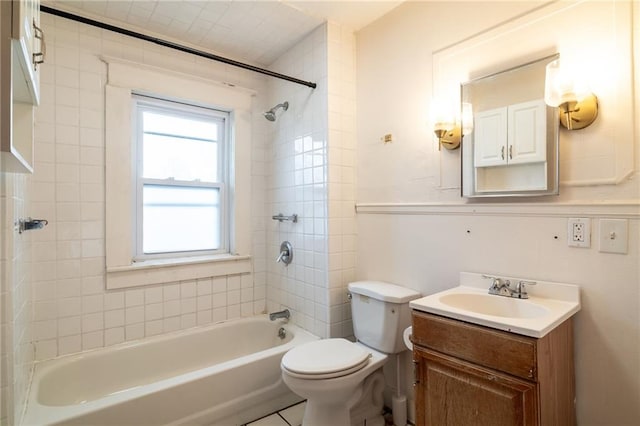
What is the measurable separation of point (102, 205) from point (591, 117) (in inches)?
102

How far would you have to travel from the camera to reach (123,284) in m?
2.17

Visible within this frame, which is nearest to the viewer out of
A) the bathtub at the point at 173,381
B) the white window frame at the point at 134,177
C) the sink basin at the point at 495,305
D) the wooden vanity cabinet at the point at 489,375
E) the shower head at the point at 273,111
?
the wooden vanity cabinet at the point at 489,375

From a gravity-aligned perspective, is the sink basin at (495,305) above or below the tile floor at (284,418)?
above

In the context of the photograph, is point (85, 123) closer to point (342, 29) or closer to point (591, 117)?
point (342, 29)

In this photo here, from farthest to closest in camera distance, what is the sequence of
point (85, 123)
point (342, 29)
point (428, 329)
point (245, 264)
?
1. point (245, 264)
2. point (342, 29)
3. point (85, 123)
4. point (428, 329)

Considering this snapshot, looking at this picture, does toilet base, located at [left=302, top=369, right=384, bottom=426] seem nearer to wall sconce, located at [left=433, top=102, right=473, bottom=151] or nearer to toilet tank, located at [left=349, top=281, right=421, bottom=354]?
toilet tank, located at [left=349, top=281, right=421, bottom=354]

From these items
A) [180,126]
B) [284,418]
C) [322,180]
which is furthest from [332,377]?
[180,126]

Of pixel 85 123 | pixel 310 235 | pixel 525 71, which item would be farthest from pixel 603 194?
pixel 85 123

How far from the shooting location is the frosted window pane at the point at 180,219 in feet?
7.88

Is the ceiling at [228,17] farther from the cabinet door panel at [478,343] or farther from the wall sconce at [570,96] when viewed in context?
the cabinet door panel at [478,343]

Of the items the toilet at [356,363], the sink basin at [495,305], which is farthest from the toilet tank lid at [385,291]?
the sink basin at [495,305]

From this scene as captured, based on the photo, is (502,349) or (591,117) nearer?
(502,349)

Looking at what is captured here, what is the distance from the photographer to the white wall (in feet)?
4.08

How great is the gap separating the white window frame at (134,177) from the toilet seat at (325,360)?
107 centimetres
